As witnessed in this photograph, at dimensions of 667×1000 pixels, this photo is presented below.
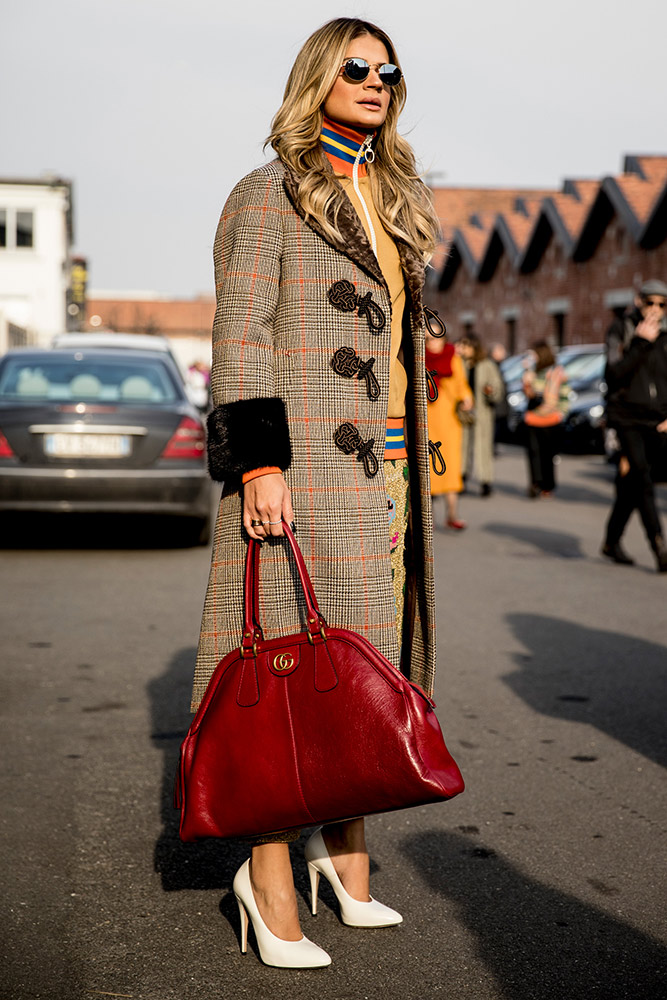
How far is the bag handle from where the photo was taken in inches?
109

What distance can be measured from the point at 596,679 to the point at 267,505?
11.6ft

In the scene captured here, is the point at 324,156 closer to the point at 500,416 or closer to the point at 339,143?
the point at 339,143

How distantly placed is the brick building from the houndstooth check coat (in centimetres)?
2998

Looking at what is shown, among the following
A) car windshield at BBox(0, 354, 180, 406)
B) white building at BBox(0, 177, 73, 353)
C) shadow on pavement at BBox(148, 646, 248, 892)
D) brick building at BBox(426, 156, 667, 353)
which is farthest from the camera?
white building at BBox(0, 177, 73, 353)

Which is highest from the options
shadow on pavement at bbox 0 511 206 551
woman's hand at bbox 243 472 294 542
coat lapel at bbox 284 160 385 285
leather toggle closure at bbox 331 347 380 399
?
coat lapel at bbox 284 160 385 285

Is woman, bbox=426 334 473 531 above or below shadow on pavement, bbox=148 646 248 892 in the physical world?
above

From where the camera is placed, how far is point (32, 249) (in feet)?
212

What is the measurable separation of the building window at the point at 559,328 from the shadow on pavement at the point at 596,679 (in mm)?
34588

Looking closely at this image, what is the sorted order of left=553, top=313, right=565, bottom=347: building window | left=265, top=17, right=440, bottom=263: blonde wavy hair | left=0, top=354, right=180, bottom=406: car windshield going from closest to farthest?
left=265, top=17, right=440, bottom=263: blonde wavy hair
left=0, top=354, right=180, bottom=406: car windshield
left=553, top=313, right=565, bottom=347: building window

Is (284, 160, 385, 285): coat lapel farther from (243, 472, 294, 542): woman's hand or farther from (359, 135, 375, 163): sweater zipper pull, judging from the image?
(243, 472, 294, 542): woman's hand

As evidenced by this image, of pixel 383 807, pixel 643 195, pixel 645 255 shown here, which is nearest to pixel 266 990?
pixel 383 807

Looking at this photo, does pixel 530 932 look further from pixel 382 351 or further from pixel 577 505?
pixel 577 505

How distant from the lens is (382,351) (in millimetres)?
3006

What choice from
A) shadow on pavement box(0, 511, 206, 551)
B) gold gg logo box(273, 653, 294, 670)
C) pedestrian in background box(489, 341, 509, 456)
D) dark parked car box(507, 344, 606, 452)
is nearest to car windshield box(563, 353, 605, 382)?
dark parked car box(507, 344, 606, 452)
